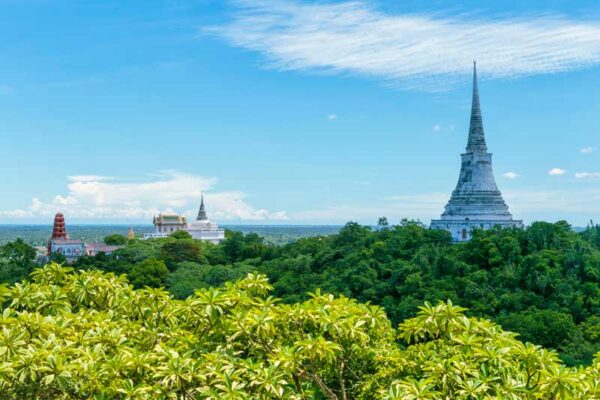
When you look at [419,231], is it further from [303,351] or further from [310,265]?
[303,351]

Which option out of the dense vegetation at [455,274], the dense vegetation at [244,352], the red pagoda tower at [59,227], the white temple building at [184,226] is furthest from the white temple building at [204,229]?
the dense vegetation at [244,352]

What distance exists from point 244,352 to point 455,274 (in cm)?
2692

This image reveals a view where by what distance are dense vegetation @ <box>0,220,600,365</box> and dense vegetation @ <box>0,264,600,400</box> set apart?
1495 centimetres

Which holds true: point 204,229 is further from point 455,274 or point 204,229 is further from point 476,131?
point 455,274

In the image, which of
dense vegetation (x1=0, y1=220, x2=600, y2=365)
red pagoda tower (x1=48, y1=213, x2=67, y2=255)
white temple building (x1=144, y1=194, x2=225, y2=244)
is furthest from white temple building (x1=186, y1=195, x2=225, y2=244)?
dense vegetation (x1=0, y1=220, x2=600, y2=365)

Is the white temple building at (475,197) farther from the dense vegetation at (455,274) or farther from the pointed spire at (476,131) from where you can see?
the dense vegetation at (455,274)

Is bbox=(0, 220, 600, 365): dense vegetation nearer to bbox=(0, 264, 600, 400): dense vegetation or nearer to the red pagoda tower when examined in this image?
bbox=(0, 264, 600, 400): dense vegetation

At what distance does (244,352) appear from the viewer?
9008mm

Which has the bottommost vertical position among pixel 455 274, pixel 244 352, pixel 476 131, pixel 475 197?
pixel 455 274

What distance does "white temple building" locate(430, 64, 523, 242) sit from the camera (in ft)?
169

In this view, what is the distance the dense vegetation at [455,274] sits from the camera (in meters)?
26.8

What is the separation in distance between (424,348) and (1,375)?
5218mm

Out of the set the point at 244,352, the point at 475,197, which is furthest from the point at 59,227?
the point at 244,352

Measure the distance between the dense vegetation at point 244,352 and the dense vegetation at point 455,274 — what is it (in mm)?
14947
